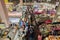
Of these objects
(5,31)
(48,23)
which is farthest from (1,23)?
(48,23)

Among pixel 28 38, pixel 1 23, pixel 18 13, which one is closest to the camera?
pixel 28 38

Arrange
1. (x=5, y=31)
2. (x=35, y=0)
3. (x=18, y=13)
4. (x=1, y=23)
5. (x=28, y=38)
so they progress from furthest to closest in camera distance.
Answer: (x=35, y=0) < (x=18, y=13) < (x=1, y=23) < (x=5, y=31) < (x=28, y=38)

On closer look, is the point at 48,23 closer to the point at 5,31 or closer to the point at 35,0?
the point at 5,31

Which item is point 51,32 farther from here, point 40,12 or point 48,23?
point 40,12

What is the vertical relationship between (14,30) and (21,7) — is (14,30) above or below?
below

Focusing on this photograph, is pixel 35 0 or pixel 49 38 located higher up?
pixel 35 0

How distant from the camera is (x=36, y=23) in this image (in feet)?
4.75

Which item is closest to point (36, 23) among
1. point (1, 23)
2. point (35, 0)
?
point (1, 23)

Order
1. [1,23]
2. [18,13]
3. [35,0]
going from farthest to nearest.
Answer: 1. [35,0]
2. [18,13]
3. [1,23]

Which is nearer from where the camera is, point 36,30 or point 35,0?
point 36,30

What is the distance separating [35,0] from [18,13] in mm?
363

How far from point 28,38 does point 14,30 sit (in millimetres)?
175

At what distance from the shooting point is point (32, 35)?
1293 mm

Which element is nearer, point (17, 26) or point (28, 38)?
point (28, 38)
